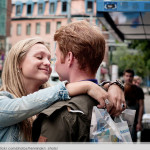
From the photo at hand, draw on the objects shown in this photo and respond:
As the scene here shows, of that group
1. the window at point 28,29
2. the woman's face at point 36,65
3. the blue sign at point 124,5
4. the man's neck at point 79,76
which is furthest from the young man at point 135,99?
the window at point 28,29

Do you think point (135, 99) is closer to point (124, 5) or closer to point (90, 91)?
point (124, 5)

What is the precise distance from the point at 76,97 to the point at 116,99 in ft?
0.99

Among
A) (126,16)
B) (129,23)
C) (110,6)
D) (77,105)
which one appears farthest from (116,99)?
(129,23)

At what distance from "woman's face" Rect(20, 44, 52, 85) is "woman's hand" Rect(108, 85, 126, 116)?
23.7 inches

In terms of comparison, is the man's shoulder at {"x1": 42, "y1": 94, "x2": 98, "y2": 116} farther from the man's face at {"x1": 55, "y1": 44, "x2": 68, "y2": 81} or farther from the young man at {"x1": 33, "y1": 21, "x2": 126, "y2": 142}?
the man's face at {"x1": 55, "y1": 44, "x2": 68, "y2": 81}

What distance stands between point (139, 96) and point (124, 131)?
16.6ft

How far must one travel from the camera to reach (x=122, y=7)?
5715mm

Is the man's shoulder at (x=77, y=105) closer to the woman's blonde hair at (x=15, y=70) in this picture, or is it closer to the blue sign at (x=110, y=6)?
the woman's blonde hair at (x=15, y=70)

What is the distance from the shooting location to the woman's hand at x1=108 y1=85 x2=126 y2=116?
1.77m

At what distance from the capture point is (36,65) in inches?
87.2

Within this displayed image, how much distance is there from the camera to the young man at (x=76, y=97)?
150cm

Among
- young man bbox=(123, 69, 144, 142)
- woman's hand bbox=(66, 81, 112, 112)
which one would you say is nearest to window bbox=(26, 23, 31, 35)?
young man bbox=(123, 69, 144, 142)

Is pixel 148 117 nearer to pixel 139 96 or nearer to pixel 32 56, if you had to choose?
pixel 139 96

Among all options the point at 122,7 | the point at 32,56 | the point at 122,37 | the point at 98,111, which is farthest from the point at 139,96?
the point at 98,111
